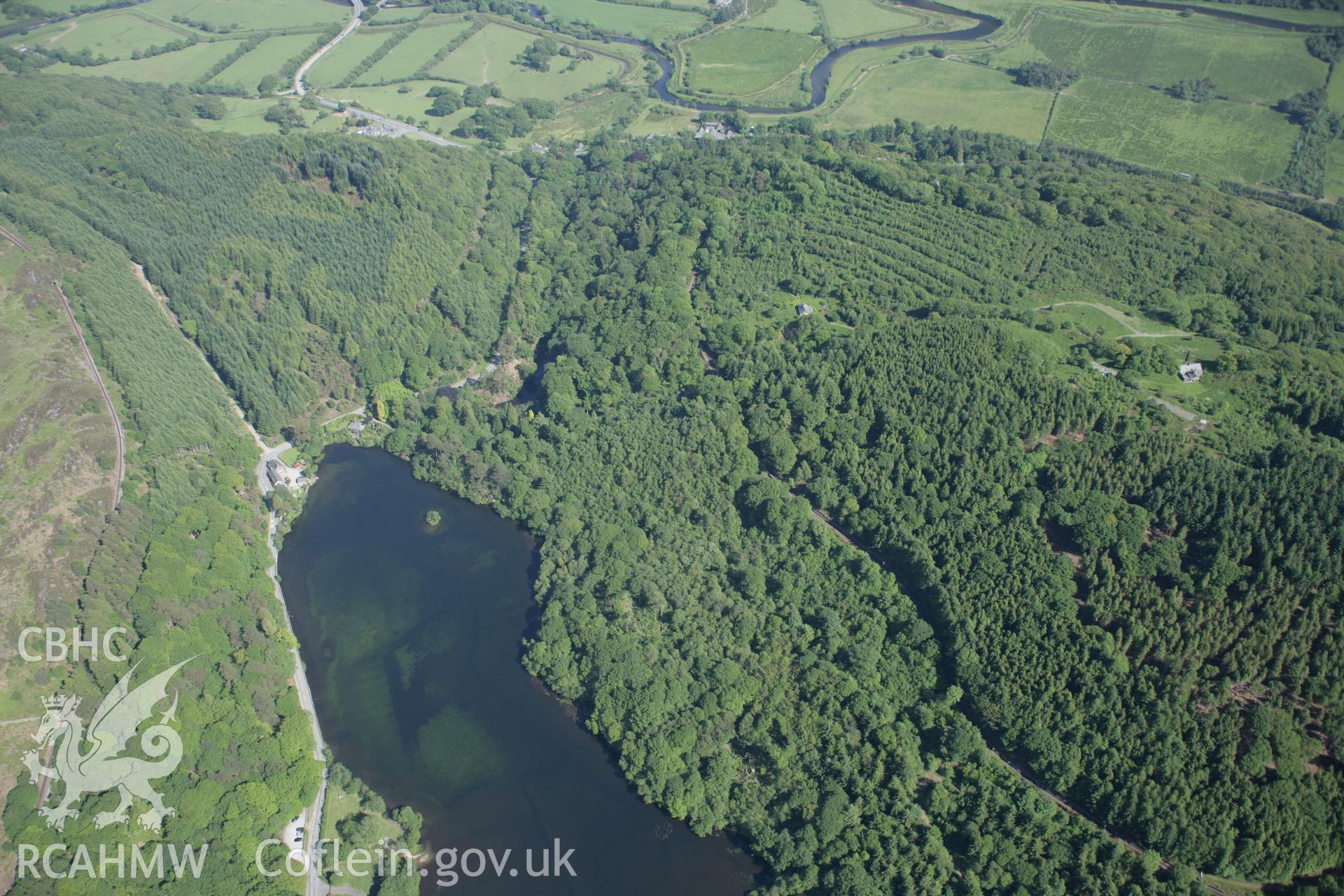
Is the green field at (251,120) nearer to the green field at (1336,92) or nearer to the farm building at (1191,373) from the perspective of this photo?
the farm building at (1191,373)

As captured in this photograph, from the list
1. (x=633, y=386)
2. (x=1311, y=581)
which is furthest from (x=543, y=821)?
(x=1311, y=581)

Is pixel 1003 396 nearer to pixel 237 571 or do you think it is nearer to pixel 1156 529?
pixel 1156 529

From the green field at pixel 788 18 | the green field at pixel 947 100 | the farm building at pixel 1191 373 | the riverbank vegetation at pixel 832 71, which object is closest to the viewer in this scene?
the farm building at pixel 1191 373

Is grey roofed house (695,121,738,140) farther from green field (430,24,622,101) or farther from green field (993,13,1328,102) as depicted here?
green field (993,13,1328,102)

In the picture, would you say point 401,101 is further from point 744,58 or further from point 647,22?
point 744,58

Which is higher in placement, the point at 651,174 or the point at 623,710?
the point at 651,174

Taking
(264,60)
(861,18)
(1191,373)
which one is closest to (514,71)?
(264,60)

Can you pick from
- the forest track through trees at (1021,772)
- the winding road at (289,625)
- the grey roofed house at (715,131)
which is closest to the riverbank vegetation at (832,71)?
→ the grey roofed house at (715,131)
